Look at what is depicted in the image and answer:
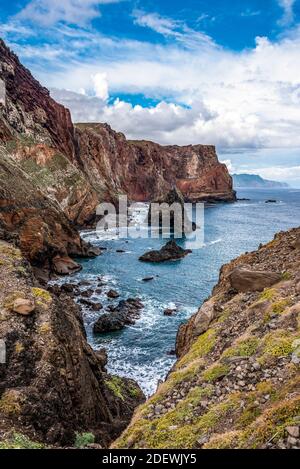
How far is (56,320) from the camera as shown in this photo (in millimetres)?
22625

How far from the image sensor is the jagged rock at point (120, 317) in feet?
141

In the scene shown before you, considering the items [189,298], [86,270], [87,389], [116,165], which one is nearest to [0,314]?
[87,389]

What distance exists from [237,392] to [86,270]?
57604mm

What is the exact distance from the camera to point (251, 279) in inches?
800

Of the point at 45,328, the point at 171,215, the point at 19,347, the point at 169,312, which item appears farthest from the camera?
the point at 171,215

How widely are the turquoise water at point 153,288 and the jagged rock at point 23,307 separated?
15.5 metres

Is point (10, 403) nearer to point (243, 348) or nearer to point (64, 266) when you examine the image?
point (243, 348)

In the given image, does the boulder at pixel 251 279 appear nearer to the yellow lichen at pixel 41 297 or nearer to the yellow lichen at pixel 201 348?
the yellow lichen at pixel 201 348

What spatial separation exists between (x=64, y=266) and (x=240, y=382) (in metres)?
55.9

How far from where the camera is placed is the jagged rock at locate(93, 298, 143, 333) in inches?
1695

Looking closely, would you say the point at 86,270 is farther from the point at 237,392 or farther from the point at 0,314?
the point at 237,392

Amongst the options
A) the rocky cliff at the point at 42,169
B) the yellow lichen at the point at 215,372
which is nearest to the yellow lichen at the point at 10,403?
the yellow lichen at the point at 215,372

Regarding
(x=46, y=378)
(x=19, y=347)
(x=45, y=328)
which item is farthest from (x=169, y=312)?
(x=46, y=378)

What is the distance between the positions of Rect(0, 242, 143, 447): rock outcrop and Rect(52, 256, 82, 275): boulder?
38085 mm
